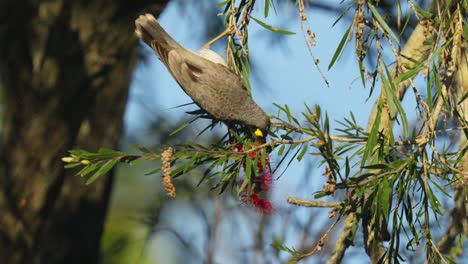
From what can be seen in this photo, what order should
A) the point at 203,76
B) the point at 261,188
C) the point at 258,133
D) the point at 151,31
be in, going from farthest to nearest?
the point at 151,31
the point at 203,76
the point at 258,133
the point at 261,188

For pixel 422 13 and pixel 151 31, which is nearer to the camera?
pixel 422 13

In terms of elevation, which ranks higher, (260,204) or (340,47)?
(340,47)

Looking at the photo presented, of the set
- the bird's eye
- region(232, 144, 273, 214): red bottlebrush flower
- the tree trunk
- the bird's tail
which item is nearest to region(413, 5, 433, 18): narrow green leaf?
region(232, 144, 273, 214): red bottlebrush flower

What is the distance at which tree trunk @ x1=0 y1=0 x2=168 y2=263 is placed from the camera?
460 centimetres

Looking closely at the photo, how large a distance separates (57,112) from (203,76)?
6.11ft

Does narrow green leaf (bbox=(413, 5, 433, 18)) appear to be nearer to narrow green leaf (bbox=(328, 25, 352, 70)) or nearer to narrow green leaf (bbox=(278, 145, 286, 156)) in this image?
narrow green leaf (bbox=(328, 25, 352, 70))

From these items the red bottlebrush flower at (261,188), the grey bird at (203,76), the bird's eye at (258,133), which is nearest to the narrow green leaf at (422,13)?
the red bottlebrush flower at (261,188)

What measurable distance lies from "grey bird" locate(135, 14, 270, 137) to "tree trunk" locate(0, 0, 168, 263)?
1.30 meters

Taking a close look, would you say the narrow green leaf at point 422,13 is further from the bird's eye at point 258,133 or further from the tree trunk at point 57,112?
the tree trunk at point 57,112

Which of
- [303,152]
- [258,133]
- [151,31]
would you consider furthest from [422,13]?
[151,31]

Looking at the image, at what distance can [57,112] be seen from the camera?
4.75 meters

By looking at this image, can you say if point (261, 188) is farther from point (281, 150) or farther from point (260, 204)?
point (281, 150)

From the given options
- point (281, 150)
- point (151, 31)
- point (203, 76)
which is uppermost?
point (151, 31)

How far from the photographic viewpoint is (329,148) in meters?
1.42
